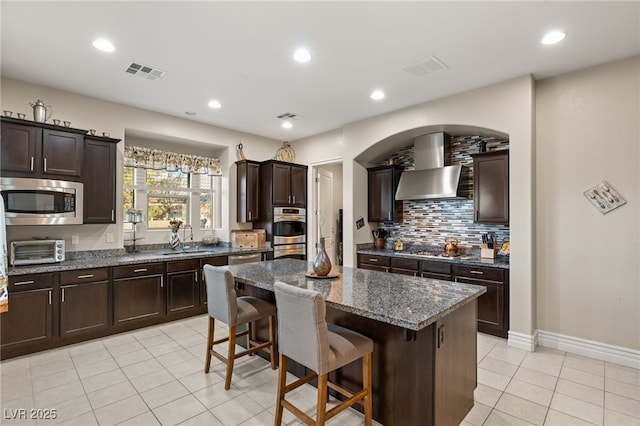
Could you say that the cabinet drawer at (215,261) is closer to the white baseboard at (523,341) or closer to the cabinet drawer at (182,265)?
the cabinet drawer at (182,265)

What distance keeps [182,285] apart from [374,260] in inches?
111

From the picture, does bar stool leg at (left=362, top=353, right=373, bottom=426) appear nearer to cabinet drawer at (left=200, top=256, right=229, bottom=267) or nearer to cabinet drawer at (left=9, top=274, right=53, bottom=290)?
cabinet drawer at (left=200, top=256, right=229, bottom=267)

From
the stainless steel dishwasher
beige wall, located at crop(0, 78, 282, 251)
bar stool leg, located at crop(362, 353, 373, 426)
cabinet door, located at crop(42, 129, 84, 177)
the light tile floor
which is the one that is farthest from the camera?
the stainless steel dishwasher

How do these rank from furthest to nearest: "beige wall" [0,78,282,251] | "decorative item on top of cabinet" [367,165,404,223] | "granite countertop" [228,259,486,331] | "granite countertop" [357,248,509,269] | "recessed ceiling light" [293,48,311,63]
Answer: "decorative item on top of cabinet" [367,165,404,223], "granite countertop" [357,248,509,269], "beige wall" [0,78,282,251], "recessed ceiling light" [293,48,311,63], "granite countertop" [228,259,486,331]

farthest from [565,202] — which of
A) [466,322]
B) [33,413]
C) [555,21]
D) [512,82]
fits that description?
[33,413]

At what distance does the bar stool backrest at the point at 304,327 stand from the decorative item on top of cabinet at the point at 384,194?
3512 millimetres

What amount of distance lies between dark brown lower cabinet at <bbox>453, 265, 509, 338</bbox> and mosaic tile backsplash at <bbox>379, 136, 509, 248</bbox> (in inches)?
28.6

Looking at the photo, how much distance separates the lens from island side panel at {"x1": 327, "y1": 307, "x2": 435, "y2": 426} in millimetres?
1846

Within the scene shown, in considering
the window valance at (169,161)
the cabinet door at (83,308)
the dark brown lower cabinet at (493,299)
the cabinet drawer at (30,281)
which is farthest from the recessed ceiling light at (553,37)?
the cabinet drawer at (30,281)

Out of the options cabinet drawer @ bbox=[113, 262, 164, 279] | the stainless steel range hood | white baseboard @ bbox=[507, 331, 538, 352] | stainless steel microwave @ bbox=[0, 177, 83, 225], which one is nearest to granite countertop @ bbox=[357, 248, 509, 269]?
white baseboard @ bbox=[507, 331, 538, 352]

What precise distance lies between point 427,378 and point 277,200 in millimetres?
4164

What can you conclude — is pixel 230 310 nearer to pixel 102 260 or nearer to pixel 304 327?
pixel 304 327

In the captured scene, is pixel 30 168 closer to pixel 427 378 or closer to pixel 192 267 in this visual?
pixel 192 267

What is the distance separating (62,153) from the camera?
11.8 ft
